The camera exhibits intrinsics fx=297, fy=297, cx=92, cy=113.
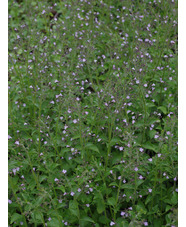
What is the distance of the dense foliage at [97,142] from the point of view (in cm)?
319

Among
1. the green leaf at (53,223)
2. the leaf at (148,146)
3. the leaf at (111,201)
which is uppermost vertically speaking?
the leaf at (148,146)

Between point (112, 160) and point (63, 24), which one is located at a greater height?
point (63, 24)

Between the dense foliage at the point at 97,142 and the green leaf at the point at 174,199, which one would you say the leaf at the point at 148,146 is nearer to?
the dense foliage at the point at 97,142

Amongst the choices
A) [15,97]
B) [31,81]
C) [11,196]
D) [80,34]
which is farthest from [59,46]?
[11,196]

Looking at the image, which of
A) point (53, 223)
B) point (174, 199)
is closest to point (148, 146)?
point (174, 199)

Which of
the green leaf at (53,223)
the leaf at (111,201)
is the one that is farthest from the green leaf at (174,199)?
the green leaf at (53,223)

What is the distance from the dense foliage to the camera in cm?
319

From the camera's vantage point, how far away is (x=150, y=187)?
10.9 ft

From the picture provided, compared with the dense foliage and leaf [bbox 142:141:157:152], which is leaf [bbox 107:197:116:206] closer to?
the dense foliage

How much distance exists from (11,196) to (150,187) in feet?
5.39

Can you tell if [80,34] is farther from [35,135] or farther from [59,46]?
[35,135]

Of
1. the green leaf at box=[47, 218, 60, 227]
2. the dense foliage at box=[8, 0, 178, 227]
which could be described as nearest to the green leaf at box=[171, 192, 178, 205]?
the dense foliage at box=[8, 0, 178, 227]

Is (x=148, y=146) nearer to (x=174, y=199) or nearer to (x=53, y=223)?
(x=174, y=199)

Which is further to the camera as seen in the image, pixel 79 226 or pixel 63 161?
pixel 63 161
